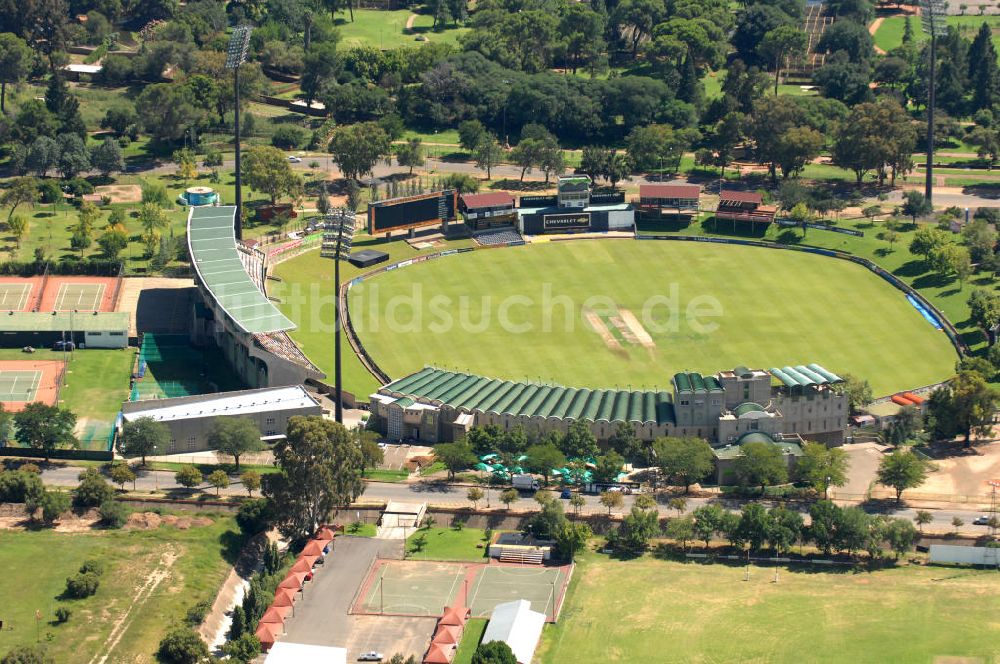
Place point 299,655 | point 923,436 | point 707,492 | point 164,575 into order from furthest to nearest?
point 923,436, point 707,492, point 164,575, point 299,655

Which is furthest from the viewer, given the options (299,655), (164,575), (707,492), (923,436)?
(923,436)

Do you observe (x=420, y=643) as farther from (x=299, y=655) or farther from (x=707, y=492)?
(x=707, y=492)

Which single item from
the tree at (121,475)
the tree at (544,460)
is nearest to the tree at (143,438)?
the tree at (121,475)

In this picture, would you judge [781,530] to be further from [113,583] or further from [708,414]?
[113,583]

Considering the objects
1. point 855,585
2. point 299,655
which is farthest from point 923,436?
point 299,655

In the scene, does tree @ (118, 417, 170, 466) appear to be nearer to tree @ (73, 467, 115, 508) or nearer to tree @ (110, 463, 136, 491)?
tree @ (110, 463, 136, 491)

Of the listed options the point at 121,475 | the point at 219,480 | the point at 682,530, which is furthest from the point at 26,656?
the point at 682,530
